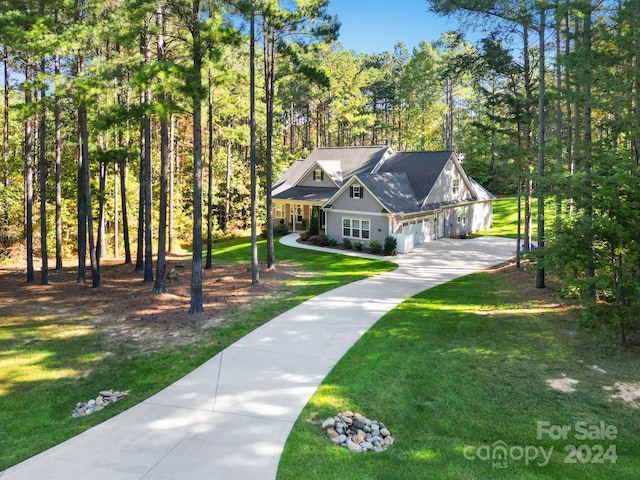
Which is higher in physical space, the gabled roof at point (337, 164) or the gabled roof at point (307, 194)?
the gabled roof at point (337, 164)

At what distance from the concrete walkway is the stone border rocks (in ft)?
2.35

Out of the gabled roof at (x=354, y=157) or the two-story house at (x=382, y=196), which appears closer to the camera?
the two-story house at (x=382, y=196)

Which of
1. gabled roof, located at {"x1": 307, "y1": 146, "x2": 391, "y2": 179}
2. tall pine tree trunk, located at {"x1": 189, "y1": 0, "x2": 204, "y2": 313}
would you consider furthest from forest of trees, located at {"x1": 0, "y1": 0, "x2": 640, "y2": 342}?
gabled roof, located at {"x1": 307, "y1": 146, "x2": 391, "y2": 179}

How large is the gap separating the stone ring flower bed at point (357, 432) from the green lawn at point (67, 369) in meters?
3.71

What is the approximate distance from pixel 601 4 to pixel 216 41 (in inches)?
455

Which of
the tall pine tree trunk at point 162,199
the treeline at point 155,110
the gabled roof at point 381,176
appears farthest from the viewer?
the gabled roof at point 381,176

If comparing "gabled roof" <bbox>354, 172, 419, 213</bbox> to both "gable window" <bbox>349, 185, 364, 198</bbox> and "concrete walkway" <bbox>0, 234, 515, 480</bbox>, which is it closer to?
"gable window" <bbox>349, 185, 364, 198</bbox>

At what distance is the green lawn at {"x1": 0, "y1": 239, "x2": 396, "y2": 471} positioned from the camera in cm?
742

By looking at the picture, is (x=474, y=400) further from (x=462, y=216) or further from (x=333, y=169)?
(x=333, y=169)

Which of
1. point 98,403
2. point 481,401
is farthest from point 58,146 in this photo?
point 481,401

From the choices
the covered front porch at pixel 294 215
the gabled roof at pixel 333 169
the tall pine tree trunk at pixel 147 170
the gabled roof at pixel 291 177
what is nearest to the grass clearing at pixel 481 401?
the tall pine tree trunk at pixel 147 170

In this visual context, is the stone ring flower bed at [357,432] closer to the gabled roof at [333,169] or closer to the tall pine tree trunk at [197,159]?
the tall pine tree trunk at [197,159]

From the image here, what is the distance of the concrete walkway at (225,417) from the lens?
6141 millimetres

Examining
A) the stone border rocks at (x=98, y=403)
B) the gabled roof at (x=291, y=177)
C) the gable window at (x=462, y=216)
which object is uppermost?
the gabled roof at (x=291, y=177)
